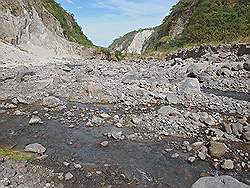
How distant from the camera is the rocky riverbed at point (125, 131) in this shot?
10123mm

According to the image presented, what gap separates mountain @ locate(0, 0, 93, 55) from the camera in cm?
3928

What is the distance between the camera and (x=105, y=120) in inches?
598

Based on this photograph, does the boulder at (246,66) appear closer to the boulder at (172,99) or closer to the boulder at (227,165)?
the boulder at (172,99)

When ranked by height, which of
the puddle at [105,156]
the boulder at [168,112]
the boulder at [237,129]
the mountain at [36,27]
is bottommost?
the puddle at [105,156]

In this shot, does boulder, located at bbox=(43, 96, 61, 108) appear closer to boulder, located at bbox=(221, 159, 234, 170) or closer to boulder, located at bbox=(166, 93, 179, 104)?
boulder, located at bbox=(166, 93, 179, 104)

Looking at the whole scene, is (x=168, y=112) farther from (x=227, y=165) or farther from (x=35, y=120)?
(x=35, y=120)

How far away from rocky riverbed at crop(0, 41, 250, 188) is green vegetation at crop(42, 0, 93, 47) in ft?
117

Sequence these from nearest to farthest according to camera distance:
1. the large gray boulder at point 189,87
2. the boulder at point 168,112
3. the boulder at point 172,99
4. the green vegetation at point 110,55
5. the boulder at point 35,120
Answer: the boulder at point 35,120 → the boulder at point 168,112 → the boulder at point 172,99 → the large gray boulder at point 189,87 → the green vegetation at point 110,55

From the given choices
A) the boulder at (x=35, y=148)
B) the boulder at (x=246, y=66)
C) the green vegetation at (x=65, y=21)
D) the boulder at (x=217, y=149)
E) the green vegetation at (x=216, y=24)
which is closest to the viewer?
the boulder at (x=35, y=148)

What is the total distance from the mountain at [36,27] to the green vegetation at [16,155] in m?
28.4

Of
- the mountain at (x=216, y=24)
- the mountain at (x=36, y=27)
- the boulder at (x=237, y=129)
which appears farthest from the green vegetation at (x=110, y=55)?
the boulder at (x=237, y=129)

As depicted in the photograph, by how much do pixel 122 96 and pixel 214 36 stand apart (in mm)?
26888

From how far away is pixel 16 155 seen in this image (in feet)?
36.0

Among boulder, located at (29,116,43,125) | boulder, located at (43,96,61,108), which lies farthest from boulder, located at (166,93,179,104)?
boulder, located at (29,116,43,125)
